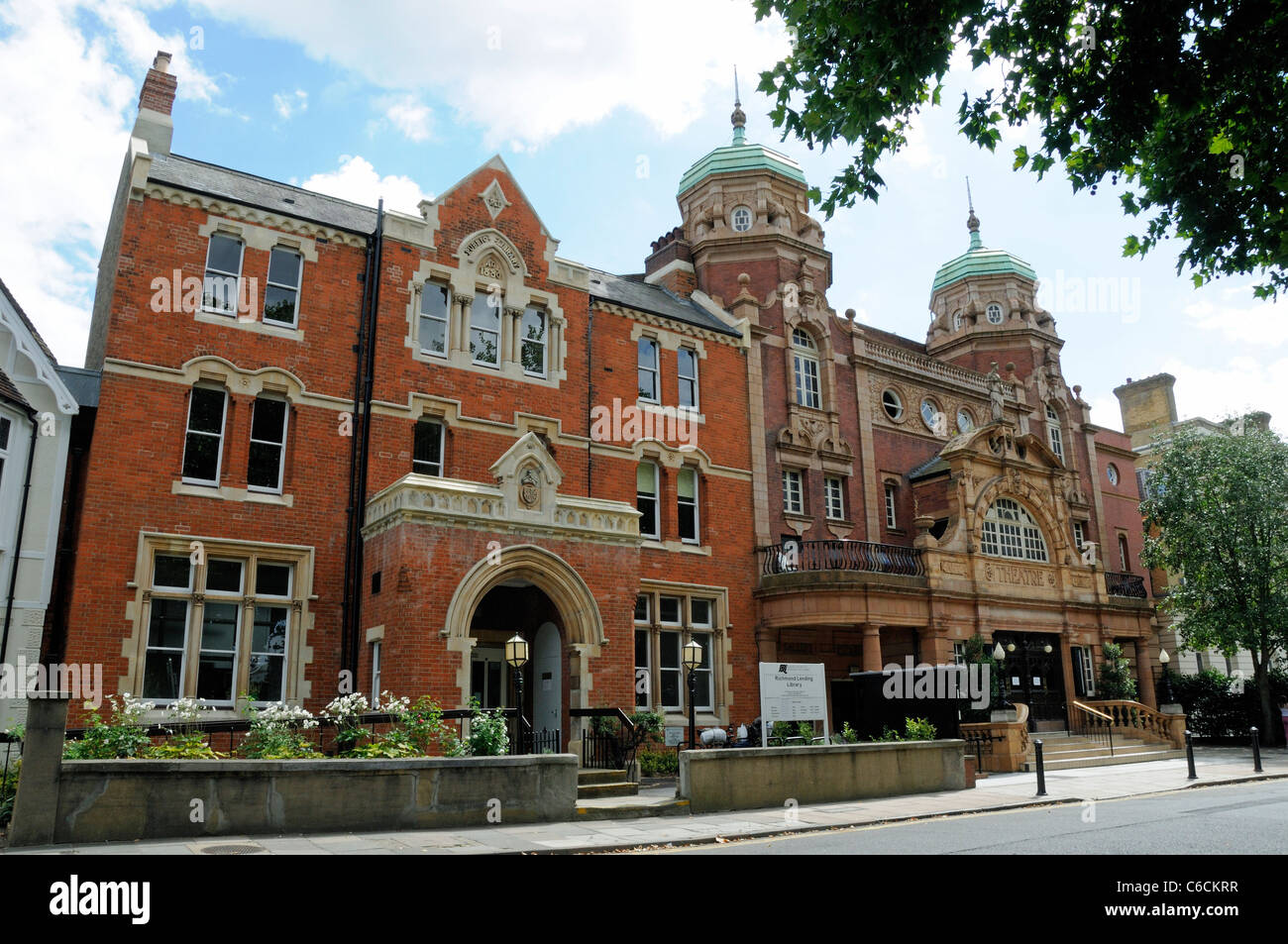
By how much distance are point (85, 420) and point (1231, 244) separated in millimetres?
18827

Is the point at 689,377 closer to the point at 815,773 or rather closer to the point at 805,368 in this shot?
the point at 805,368

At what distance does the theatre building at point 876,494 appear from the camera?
26.1 metres

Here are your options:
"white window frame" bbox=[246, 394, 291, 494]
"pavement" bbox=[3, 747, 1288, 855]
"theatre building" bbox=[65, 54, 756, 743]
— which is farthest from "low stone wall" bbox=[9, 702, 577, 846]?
"white window frame" bbox=[246, 394, 291, 494]

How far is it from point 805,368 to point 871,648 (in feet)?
29.7

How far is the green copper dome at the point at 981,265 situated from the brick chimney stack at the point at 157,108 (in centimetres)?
2972

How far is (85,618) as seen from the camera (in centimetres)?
1692

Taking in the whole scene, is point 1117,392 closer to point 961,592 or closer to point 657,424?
point 961,592

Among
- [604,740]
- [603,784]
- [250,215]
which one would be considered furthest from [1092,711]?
[250,215]

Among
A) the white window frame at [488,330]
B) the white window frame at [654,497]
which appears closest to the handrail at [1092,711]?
the white window frame at [654,497]

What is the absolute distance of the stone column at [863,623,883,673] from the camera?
24.4 m

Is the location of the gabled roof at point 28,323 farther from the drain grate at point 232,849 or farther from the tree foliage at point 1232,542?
the tree foliage at point 1232,542

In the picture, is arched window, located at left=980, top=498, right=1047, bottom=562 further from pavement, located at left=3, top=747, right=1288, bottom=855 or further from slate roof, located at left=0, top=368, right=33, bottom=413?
slate roof, located at left=0, top=368, right=33, bottom=413
